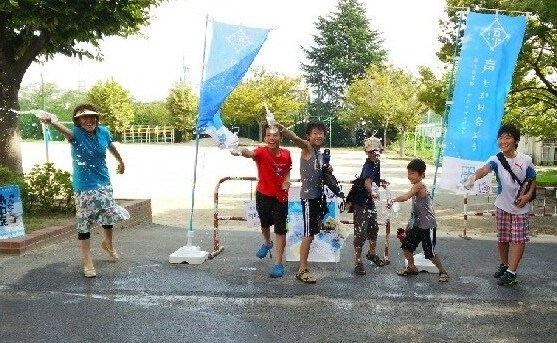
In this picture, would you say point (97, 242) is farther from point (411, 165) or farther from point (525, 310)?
point (525, 310)

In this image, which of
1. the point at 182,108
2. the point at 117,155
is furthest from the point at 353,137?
the point at 117,155

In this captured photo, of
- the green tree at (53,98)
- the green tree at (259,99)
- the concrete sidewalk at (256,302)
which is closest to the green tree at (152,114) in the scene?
the green tree at (53,98)

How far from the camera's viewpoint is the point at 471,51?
6723 mm

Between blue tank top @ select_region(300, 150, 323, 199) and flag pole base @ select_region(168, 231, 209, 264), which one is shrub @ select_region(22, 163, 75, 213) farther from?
blue tank top @ select_region(300, 150, 323, 199)

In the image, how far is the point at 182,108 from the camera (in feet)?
195

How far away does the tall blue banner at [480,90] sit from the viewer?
669 cm

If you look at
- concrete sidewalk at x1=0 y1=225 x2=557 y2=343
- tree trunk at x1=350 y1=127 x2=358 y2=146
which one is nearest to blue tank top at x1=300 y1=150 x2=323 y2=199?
concrete sidewalk at x1=0 y1=225 x2=557 y2=343

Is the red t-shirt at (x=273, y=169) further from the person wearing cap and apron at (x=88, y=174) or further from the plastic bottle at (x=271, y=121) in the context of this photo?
the person wearing cap and apron at (x=88, y=174)

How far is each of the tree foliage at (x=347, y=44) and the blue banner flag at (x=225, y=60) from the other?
205 feet

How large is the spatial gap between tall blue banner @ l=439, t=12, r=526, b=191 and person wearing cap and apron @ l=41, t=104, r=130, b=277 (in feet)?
13.5

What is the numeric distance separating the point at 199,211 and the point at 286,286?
8.24 m

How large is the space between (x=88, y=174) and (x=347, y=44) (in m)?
66.1

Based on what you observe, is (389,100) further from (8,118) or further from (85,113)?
(85,113)

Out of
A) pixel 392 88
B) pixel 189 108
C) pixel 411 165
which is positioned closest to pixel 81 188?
pixel 411 165
